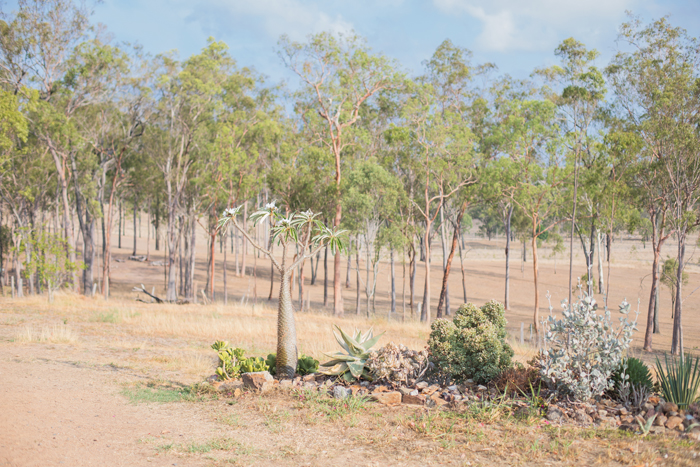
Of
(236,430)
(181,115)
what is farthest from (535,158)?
(236,430)

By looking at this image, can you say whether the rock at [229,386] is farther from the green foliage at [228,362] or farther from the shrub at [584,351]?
the shrub at [584,351]

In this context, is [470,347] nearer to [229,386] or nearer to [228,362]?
[229,386]

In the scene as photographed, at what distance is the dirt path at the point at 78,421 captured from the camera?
5.52 m

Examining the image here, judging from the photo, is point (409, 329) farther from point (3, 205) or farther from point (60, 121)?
point (3, 205)

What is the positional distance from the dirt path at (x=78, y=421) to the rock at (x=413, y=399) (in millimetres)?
2816

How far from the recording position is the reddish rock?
8141mm

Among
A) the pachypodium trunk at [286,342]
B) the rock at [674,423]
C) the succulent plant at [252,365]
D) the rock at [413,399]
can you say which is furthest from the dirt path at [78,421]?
the rock at [674,423]

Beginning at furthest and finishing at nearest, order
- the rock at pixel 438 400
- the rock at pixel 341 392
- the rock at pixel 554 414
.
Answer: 1. the rock at pixel 341 392
2. the rock at pixel 438 400
3. the rock at pixel 554 414

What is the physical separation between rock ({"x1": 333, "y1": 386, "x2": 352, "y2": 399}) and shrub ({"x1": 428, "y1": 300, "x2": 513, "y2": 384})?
152cm

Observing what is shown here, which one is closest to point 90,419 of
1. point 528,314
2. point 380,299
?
point 528,314

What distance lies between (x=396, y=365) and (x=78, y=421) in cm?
454

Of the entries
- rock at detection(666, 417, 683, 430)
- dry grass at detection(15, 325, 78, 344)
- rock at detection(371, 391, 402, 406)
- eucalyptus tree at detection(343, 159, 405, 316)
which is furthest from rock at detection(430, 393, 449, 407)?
eucalyptus tree at detection(343, 159, 405, 316)

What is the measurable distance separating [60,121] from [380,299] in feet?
85.7

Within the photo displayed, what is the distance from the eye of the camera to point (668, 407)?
636 cm
